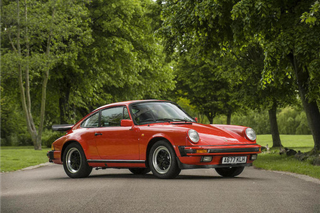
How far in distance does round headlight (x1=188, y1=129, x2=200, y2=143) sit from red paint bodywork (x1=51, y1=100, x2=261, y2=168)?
0.06 m

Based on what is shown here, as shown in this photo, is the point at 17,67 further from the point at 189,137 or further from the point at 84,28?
the point at 189,137

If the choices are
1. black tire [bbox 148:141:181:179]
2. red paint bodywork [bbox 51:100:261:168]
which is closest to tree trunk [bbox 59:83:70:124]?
red paint bodywork [bbox 51:100:261:168]

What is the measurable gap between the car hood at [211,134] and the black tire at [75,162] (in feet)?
6.69

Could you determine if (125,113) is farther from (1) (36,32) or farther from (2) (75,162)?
(1) (36,32)

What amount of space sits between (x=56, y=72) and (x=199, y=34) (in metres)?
15.5

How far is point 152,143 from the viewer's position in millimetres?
8883

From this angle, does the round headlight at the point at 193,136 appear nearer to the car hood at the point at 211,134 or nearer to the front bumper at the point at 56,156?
the car hood at the point at 211,134

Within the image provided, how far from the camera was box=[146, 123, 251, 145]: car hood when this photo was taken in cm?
846

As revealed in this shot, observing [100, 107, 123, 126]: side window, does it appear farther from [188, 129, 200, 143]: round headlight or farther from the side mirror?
[188, 129, 200, 143]: round headlight

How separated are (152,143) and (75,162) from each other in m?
2.36

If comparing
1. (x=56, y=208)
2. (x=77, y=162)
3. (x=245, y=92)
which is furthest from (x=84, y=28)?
(x=56, y=208)

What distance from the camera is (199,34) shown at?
1598 centimetres

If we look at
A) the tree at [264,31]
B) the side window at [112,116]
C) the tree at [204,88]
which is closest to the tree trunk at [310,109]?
the tree at [264,31]

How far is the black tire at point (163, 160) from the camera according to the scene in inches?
334
